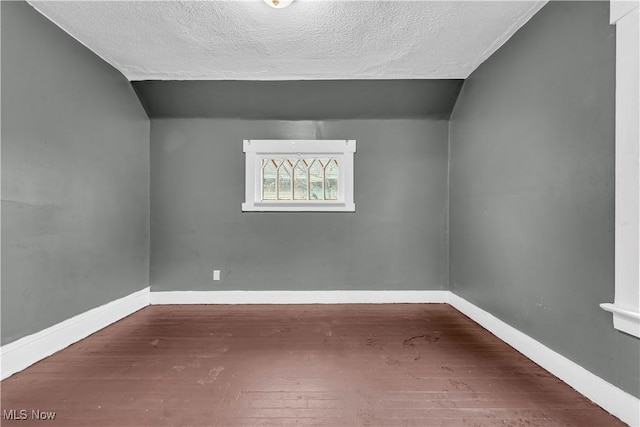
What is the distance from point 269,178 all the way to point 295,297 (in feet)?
4.59

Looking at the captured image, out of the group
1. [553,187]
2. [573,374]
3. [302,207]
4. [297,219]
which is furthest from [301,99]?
[573,374]

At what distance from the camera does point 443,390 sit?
5.22ft

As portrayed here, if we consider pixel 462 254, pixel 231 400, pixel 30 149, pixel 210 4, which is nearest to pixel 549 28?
pixel 462 254

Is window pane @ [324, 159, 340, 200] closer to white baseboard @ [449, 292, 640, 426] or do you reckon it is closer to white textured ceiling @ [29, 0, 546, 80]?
white textured ceiling @ [29, 0, 546, 80]

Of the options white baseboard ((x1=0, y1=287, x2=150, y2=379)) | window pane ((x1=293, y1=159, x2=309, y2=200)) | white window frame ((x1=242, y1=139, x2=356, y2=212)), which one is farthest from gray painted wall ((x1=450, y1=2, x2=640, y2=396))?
white baseboard ((x1=0, y1=287, x2=150, y2=379))

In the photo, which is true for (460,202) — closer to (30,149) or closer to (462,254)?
(462,254)

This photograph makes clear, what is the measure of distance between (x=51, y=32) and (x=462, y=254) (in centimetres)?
393

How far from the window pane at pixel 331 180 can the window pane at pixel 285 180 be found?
1.38ft

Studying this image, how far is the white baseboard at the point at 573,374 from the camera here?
4.38 feet

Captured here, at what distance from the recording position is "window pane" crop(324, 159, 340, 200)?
10.7 ft

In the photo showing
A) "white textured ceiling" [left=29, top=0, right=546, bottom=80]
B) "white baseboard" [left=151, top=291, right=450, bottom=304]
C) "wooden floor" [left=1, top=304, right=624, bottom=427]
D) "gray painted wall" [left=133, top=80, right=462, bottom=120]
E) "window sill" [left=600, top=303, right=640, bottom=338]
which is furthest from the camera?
"white baseboard" [left=151, top=291, right=450, bottom=304]

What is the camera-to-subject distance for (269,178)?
10.7 feet

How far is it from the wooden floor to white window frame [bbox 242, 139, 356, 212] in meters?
1.25

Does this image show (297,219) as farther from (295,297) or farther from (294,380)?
(294,380)
